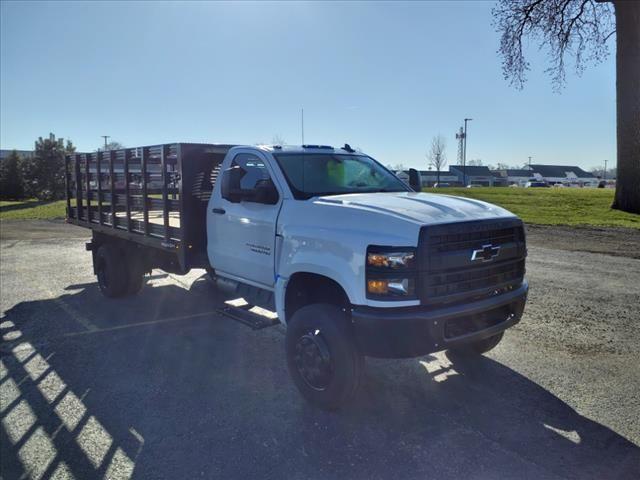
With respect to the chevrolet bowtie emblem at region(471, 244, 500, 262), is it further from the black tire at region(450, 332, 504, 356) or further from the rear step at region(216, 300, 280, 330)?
the rear step at region(216, 300, 280, 330)

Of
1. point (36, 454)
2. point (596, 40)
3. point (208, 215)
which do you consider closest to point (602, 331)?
point (208, 215)

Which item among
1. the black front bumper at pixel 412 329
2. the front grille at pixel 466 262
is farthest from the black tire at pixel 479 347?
the black front bumper at pixel 412 329

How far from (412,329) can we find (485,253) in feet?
3.06

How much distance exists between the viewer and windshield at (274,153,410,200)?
488 cm

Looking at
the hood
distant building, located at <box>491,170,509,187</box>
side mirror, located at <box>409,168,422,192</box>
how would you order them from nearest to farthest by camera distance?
the hood < side mirror, located at <box>409,168,422,192</box> < distant building, located at <box>491,170,509,187</box>

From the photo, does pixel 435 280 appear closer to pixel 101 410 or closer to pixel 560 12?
pixel 101 410

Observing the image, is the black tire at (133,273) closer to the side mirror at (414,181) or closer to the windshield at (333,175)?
the windshield at (333,175)

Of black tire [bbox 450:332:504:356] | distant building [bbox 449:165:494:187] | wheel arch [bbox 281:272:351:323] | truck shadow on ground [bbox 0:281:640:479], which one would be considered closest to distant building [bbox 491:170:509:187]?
distant building [bbox 449:165:494:187]

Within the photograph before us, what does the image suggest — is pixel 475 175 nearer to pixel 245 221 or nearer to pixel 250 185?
pixel 250 185

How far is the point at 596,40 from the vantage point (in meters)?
22.2

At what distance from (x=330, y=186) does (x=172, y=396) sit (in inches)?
95.6

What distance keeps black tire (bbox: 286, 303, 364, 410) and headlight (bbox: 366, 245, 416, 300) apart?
45 cm

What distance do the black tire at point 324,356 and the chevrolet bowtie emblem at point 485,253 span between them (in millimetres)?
1122

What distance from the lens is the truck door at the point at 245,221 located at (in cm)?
483
